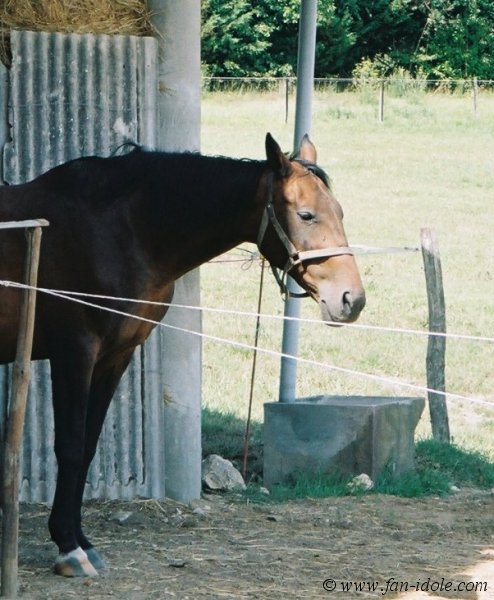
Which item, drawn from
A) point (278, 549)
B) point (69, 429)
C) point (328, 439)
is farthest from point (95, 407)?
point (328, 439)

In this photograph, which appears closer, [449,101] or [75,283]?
[75,283]

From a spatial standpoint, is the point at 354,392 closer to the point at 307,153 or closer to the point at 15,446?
the point at 307,153

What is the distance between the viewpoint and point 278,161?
521 cm

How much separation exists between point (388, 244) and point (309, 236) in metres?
12.3

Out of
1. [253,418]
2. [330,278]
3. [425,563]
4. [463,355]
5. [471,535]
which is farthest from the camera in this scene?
[463,355]

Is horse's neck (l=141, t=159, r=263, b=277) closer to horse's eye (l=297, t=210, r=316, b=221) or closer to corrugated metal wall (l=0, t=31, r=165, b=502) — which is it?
horse's eye (l=297, t=210, r=316, b=221)

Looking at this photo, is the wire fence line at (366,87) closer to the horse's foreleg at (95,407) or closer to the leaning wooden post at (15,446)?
the horse's foreleg at (95,407)

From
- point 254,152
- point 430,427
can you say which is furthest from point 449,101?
point 430,427

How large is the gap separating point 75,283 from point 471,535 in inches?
96.8

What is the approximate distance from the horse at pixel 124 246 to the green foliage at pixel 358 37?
93.7ft

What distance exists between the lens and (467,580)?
17.1 ft

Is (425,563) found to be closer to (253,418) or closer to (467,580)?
(467,580)

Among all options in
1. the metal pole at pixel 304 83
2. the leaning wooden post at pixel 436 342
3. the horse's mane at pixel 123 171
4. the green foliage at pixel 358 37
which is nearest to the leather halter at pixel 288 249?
the horse's mane at pixel 123 171

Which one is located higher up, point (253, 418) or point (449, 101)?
point (449, 101)
